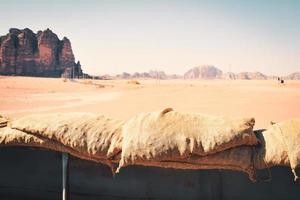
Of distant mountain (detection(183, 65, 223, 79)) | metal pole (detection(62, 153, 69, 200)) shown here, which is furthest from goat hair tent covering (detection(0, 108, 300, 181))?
distant mountain (detection(183, 65, 223, 79))

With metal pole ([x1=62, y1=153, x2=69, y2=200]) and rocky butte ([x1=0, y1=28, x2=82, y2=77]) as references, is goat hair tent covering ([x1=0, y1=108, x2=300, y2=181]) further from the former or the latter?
rocky butte ([x1=0, y1=28, x2=82, y2=77])

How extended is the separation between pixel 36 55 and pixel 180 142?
241 ft

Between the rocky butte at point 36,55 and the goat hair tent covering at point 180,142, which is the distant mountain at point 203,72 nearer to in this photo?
the rocky butte at point 36,55

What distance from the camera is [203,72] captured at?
574 ft

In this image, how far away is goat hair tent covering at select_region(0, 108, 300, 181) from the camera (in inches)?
107

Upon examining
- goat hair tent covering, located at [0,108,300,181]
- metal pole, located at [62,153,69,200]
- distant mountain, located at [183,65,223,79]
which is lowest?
metal pole, located at [62,153,69,200]

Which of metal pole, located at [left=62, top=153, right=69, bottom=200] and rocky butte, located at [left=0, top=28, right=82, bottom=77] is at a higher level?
rocky butte, located at [left=0, top=28, right=82, bottom=77]

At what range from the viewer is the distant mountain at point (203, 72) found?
17238 cm

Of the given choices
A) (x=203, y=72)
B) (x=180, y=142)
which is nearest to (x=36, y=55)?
(x=180, y=142)

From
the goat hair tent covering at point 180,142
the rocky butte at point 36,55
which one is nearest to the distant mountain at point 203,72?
the rocky butte at point 36,55

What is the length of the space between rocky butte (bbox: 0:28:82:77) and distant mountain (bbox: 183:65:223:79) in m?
107

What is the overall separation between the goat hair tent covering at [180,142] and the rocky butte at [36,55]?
67.8m

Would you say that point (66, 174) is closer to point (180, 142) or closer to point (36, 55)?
point (180, 142)

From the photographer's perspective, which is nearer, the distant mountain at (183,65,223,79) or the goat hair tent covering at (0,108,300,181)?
the goat hair tent covering at (0,108,300,181)
